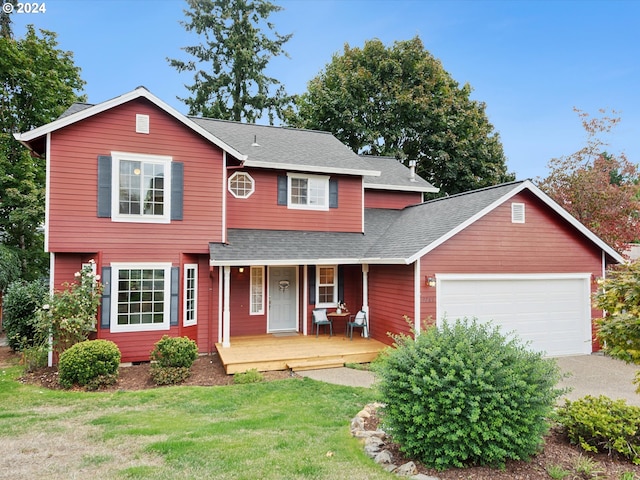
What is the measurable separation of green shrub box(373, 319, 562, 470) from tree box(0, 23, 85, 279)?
53.4 ft

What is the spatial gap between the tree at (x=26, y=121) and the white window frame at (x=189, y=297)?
9.45 metres

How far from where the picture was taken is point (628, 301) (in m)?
4.28

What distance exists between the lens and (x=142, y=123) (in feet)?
30.6

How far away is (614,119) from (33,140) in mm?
21311

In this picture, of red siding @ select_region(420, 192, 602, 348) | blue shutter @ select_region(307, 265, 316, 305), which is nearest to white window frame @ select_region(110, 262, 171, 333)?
blue shutter @ select_region(307, 265, 316, 305)

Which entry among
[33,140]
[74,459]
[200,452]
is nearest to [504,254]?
[200,452]

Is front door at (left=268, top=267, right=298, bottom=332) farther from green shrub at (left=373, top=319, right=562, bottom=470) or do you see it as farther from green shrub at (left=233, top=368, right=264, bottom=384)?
green shrub at (left=373, top=319, right=562, bottom=470)

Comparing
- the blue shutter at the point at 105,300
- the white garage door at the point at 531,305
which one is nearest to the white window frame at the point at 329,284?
the white garage door at the point at 531,305

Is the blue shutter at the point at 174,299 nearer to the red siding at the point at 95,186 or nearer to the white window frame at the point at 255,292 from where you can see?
the red siding at the point at 95,186

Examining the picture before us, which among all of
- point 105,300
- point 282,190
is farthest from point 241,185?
point 105,300

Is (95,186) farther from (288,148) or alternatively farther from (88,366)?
(288,148)

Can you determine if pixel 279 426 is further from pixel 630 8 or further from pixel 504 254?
pixel 630 8

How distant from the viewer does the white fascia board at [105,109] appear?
850 centimetres

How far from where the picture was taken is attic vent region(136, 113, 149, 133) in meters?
9.29
